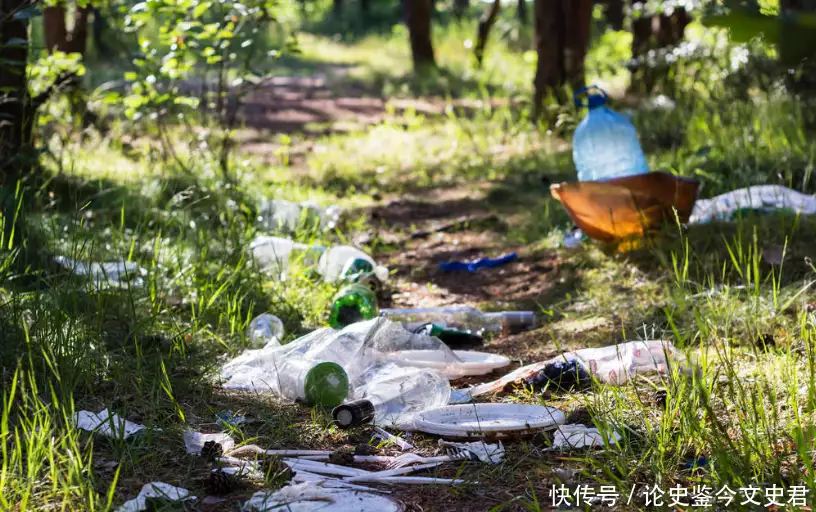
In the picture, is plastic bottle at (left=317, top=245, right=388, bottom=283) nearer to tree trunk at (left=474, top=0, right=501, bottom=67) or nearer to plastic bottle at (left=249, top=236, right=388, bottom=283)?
plastic bottle at (left=249, top=236, right=388, bottom=283)

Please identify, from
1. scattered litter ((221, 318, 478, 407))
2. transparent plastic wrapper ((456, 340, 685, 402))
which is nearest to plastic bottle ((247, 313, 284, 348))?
scattered litter ((221, 318, 478, 407))

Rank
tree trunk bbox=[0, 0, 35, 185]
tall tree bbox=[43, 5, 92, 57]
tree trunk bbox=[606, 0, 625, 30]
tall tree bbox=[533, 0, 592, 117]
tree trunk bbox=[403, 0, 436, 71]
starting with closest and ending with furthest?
tree trunk bbox=[0, 0, 35, 185]
tall tree bbox=[43, 5, 92, 57]
tall tree bbox=[533, 0, 592, 117]
tree trunk bbox=[403, 0, 436, 71]
tree trunk bbox=[606, 0, 625, 30]

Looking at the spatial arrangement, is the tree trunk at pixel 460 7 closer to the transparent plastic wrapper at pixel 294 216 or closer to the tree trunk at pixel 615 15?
the tree trunk at pixel 615 15

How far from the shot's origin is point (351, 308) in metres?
3.59

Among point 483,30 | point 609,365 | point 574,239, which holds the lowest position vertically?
point 574,239

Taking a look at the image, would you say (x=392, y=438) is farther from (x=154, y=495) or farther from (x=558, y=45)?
(x=558, y=45)

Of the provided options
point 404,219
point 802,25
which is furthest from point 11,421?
point 404,219

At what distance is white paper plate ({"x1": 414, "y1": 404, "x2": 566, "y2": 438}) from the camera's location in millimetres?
2408

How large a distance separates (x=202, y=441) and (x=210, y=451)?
111 millimetres

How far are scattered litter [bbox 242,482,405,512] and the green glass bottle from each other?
1520mm

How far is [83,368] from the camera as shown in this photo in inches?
99.0


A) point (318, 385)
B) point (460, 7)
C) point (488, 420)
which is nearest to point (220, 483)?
point (318, 385)

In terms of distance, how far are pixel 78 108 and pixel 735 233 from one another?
18.4ft

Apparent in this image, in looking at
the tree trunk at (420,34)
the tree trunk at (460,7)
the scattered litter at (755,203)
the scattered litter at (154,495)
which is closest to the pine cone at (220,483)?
the scattered litter at (154,495)
